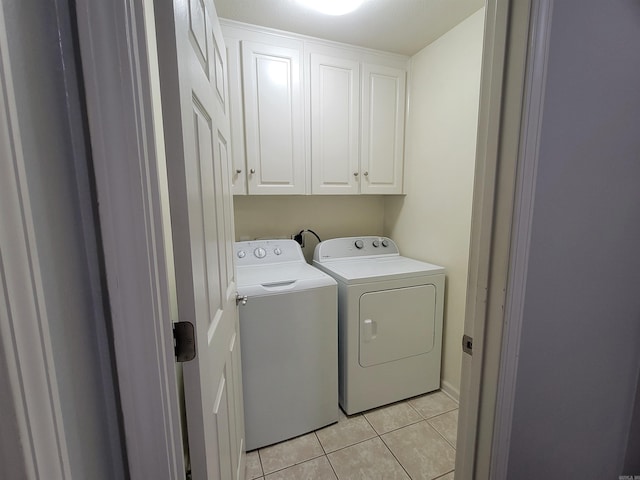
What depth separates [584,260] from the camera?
0.88m

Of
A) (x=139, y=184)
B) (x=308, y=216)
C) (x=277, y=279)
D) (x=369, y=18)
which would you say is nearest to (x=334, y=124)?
(x=369, y=18)

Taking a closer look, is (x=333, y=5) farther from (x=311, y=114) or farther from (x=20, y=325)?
(x=20, y=325)

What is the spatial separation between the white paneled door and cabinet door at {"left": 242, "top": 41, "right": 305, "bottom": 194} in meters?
0.88

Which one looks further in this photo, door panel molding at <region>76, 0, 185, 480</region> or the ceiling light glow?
the ceiling light glow

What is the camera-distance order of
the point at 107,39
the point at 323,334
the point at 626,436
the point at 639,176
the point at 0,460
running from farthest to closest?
the point at 323,334
the point at 626,436
the point at 639,176
the point at 107,39
the point at 0,460

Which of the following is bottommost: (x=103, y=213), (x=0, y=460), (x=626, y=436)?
(x=626, y=436)

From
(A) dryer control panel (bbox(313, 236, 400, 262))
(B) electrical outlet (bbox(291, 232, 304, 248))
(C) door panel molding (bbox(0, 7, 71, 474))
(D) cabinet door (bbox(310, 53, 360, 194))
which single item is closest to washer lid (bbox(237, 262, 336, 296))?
(A) dryer control panel (bbox(313, 236, 400, 262))

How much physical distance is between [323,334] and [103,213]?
1.41 metres

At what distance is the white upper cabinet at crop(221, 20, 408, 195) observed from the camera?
182cm

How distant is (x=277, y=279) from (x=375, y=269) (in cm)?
69

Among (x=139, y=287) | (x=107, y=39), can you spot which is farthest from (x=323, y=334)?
(x=107, y=39)

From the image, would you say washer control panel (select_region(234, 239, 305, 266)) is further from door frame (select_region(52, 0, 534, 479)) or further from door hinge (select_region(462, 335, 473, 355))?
door hinge (select_region(462, 335, 473, 355))

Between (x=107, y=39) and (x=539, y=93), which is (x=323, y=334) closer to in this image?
(x=539, y=93)

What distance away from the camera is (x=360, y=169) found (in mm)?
2189
